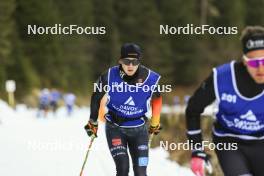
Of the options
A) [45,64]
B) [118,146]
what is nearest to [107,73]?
[118,146]

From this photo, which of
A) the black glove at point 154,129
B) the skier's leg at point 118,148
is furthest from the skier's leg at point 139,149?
the black glove at point 154,129

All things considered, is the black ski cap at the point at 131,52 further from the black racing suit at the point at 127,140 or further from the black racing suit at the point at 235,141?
the black racing suit at the point at 235,141

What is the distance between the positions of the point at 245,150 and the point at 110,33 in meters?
51.5

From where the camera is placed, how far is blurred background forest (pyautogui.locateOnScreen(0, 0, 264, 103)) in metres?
41.9

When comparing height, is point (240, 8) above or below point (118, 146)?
above

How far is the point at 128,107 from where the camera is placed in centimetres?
762

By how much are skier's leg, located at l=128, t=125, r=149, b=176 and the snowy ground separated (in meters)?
3.82

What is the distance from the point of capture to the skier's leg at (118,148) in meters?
7.42

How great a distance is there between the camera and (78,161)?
1311cm

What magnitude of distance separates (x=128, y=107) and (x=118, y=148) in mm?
517

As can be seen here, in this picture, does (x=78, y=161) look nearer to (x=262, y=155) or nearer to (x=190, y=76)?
(x=262, y=155)

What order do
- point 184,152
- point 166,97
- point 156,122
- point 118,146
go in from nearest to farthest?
point 118,146
point 156,122
point 184,152
point 166,97

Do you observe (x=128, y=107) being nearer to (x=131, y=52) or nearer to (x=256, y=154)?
(x=131, y=52)

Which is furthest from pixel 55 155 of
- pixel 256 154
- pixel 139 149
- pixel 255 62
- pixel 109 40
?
pixel 109 40
